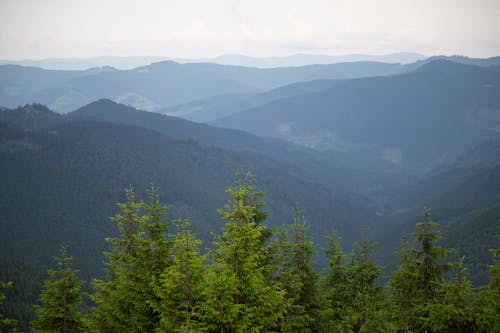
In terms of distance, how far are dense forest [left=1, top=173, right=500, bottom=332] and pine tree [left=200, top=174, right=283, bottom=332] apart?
4 cm

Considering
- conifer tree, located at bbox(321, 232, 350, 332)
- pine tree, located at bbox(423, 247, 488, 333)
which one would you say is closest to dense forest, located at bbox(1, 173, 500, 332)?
pine tree, located at bbox(423, 247, 488, 333)

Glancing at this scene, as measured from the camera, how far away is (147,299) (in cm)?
Result: 1830

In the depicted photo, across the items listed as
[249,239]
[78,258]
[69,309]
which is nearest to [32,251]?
[78,258]

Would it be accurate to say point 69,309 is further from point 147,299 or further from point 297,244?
point 297,244

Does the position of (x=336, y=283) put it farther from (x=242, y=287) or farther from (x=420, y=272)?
(x=242, y=287)

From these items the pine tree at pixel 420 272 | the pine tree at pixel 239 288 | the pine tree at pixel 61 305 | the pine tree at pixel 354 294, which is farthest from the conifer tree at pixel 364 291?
the pine tree at pixel 61 305

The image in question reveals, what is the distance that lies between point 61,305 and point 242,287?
12421 mm

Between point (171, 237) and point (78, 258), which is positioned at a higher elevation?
point (171, 237)

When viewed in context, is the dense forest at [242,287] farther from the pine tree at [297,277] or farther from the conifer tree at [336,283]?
the conifer tree at [336,283]

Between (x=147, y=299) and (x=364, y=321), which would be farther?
(x=364, y=321)

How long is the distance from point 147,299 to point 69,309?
774 centimetres

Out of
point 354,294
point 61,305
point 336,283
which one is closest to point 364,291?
point 354,294

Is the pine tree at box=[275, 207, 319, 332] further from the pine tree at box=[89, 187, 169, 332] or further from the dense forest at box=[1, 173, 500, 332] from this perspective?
the pine tree at box=[89, 187, 169, 332]

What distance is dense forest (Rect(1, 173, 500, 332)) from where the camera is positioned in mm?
16531
